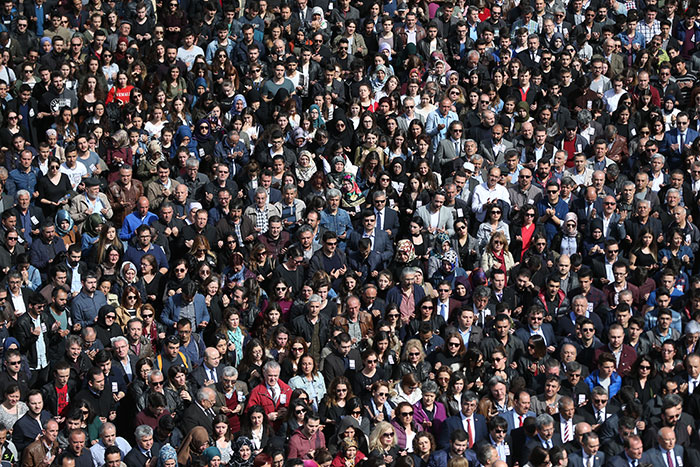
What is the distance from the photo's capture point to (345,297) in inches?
694

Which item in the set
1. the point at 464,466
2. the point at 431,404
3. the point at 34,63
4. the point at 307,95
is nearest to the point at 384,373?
the point at 431,404

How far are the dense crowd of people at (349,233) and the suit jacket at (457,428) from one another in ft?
0.08

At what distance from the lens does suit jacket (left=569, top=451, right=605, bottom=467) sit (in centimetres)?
1541

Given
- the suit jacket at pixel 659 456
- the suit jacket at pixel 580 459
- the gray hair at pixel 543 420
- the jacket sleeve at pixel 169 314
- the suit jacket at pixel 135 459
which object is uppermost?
the gray hair at pixel 543 420

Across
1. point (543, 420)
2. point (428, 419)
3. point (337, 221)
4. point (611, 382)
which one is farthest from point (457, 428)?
point (337, 221)

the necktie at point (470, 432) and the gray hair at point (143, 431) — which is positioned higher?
the gray hair at point (143, 431)

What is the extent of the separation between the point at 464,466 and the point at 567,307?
3.67 meters

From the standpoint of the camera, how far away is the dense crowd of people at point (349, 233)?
15.8m

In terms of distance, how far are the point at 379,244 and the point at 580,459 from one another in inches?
170

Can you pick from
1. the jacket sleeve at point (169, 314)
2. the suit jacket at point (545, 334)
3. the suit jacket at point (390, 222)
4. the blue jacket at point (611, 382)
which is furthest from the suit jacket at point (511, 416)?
the jacket sleeve at point (169, 314)

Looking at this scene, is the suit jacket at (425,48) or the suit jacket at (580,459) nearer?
the suit jacket at (580,459)

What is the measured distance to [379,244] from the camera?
61.2 feet

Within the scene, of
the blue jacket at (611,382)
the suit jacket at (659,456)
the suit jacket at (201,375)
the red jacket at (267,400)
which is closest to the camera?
the suit jacket at (659,456)

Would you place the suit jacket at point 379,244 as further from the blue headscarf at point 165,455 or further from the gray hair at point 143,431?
the blue headscarf at point 165,455
